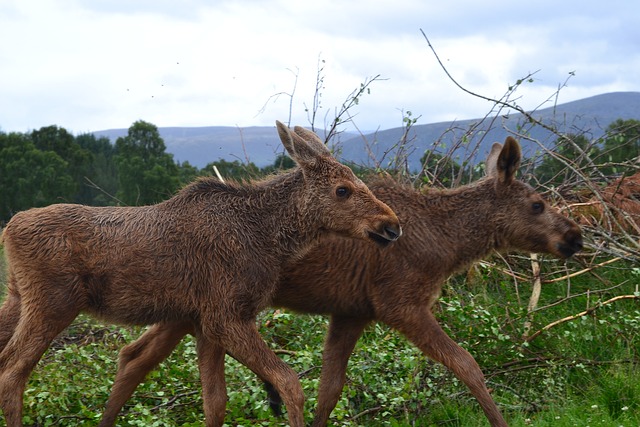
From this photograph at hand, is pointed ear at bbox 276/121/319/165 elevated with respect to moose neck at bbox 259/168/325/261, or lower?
elevated

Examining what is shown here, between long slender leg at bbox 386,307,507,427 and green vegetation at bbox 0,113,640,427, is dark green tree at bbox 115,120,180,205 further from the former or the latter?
long slender leg at bbox 386,307,507,427

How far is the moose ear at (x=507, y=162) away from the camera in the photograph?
6.24 metres

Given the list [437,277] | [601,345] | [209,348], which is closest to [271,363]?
→ [209,348]

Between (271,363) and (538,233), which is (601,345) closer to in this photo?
(538,233)

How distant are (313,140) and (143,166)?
25.9 metres

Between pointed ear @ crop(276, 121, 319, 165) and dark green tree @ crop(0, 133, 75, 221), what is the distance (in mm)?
24295

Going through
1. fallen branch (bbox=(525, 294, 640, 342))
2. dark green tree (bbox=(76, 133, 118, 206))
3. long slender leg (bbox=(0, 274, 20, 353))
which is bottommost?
dark green tree (bbox=(76, 133, 118, 206))

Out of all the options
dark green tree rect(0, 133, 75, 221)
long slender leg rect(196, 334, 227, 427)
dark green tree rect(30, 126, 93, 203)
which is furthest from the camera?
dark green tree rect(30, 126, 93, 203)

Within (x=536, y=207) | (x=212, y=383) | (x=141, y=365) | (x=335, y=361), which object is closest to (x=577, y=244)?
(x=536, y=207)

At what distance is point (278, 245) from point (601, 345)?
11.7 ft


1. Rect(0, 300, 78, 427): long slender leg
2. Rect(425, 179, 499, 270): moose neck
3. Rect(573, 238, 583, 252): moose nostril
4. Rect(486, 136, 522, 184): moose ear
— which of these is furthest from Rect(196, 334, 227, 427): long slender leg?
Rect(573, 238, 583, 252): moose nostril

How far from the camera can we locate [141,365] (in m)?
6.39

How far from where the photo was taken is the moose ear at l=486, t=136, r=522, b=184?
20.5ft

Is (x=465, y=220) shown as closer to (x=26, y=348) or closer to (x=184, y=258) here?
(x=184, y=258)
